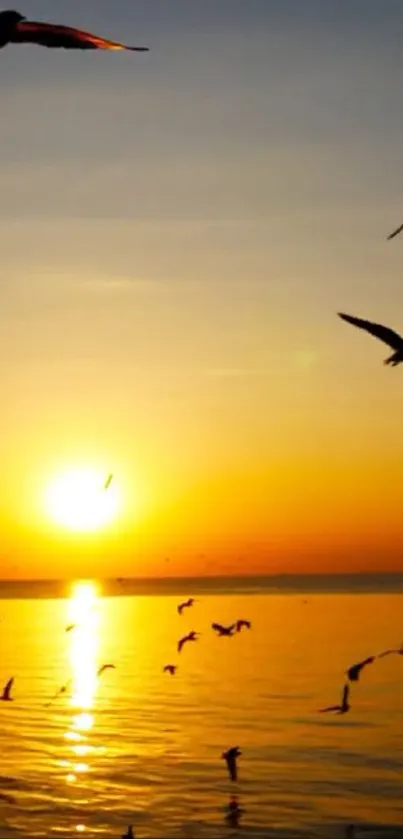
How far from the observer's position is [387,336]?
7.80 m

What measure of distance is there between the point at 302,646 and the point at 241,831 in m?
49.2

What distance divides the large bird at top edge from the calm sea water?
21.9 metres

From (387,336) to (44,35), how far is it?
169 inches

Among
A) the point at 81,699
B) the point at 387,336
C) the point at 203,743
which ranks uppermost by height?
the point at 387,336

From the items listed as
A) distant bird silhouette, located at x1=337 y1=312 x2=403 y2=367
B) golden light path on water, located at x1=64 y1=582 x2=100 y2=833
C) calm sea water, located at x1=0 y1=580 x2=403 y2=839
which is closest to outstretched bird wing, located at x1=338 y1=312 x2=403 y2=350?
distant bird silhouette, located at x1=337 y1=312 x2=403 y2=367

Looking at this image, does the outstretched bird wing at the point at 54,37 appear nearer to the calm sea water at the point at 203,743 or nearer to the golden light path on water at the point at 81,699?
the calm sea water at the point at 203,743

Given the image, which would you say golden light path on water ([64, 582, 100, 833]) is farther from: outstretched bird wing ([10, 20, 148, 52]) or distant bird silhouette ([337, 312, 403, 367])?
outstretched bird wing ([10, 20, 148, 52])

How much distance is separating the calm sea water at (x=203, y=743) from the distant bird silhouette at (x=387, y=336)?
58.9ft

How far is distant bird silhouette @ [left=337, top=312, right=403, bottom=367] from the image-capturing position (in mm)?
7227

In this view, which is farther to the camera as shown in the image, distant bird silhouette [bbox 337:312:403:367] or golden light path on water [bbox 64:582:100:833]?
golden light path on water [bbox 64:582:100:833]

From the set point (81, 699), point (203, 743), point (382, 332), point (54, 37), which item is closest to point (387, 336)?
point (382, 332)

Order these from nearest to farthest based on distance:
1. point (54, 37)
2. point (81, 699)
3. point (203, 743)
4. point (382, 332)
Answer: point (54, 37), point (382, 332), point (203, 743), point (81, 699)

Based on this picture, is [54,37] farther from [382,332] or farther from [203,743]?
[203,743]

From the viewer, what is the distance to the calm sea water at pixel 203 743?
2580cm
